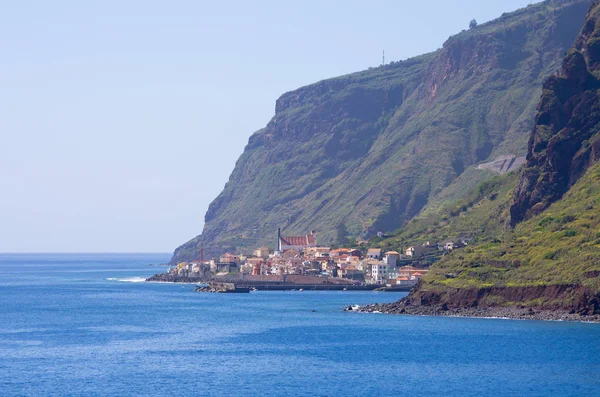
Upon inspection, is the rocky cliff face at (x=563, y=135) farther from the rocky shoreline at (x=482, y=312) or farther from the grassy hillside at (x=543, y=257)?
the rocky shoreline at (x=482, y=312)

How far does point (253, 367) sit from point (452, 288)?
49799 mm

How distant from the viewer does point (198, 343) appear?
353ft

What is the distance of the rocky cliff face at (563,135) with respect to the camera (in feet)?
555

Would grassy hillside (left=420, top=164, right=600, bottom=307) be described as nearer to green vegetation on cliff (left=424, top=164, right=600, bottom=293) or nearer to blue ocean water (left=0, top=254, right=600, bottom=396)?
green vegetation on cliff (left=424, top=164, right=600, bottom=293)

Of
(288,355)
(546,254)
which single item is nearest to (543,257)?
(546,254)

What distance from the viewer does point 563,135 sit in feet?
566

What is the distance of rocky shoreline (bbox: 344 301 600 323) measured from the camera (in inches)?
4528

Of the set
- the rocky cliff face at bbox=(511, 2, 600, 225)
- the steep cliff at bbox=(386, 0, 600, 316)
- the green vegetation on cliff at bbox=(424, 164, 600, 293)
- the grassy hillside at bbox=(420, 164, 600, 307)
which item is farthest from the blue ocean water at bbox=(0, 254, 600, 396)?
the rocky cliff face at bbox=(511, 2, 600, 225)

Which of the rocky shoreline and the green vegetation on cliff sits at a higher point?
the green vegetation on cliff

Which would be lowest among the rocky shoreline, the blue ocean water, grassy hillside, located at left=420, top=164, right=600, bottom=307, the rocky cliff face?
the blue ocean water

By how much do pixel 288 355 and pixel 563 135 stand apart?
8777cm

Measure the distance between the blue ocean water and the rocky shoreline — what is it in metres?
2.38

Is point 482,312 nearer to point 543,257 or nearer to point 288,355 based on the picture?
point 543,257

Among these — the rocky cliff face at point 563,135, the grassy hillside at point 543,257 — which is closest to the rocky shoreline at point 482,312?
the grassy hillside at point 543,257
